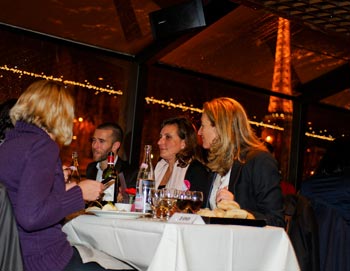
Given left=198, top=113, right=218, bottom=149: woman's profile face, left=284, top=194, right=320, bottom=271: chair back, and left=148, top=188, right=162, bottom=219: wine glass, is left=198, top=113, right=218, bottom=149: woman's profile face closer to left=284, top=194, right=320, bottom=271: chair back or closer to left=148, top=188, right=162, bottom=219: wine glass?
left=284, top=194, right=320, bottom=271: chair back

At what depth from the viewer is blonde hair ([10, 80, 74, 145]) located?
7.05ft

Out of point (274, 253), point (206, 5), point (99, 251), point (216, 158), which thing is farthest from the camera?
point (206, 5)

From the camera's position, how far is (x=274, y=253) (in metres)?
2.11

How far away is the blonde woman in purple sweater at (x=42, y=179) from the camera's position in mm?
1946

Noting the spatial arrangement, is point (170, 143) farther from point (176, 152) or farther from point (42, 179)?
point (42, 179)

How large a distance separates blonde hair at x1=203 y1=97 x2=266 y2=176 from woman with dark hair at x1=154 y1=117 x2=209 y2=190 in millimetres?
957

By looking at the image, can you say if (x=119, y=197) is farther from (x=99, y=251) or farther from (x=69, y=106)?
(x=69, y=106)

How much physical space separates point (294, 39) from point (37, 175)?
4.36m

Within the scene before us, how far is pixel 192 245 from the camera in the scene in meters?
1.89

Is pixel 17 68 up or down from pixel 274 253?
up

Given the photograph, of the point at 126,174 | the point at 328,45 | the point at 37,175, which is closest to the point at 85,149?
the point at 126,174

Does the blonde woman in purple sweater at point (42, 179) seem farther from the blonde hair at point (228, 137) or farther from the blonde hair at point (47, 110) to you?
the blonde hair at point (228, 137)

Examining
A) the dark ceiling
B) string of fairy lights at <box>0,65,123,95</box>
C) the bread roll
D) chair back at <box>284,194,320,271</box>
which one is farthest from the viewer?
string of fairy lights at <box>0,65,123,95</box>

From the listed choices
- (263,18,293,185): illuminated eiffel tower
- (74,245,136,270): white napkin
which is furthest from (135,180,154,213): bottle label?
(263,18,293,185): illuminated eiffel tower
